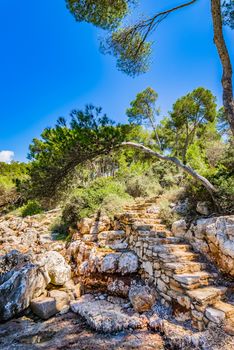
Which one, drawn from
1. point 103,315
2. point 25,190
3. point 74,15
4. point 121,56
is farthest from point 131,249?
point 74,15

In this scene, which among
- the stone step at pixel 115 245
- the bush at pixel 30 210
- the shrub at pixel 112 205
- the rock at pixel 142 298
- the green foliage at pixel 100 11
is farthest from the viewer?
the bush at pixel 30 210

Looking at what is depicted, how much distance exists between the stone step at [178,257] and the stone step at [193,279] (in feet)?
1.12

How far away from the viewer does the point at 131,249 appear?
4758 millimetres

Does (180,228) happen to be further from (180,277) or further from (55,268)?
(55,268)

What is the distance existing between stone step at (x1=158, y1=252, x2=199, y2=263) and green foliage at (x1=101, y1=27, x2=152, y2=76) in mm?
5134

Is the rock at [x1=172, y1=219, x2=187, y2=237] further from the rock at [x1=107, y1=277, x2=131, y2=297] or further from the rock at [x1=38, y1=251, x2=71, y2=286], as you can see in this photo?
the rock at [x1=38, y1=251, x2=71, y2=286]

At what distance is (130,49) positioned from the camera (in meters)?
5.52

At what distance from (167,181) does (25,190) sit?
23.2ft

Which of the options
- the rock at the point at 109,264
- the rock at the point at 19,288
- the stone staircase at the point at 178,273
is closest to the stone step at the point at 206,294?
the stone staircase at the point at 178,273

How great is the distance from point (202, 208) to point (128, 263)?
224cm

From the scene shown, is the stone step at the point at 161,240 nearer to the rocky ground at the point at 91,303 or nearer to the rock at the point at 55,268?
the rocky ground at the point at 91,303

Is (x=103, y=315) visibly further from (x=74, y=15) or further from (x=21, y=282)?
(x=74, y=15)

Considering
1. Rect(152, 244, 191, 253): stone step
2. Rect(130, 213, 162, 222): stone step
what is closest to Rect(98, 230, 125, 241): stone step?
Rect(130, 213, 162, 222): stone step

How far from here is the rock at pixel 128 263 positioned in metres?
4.21
